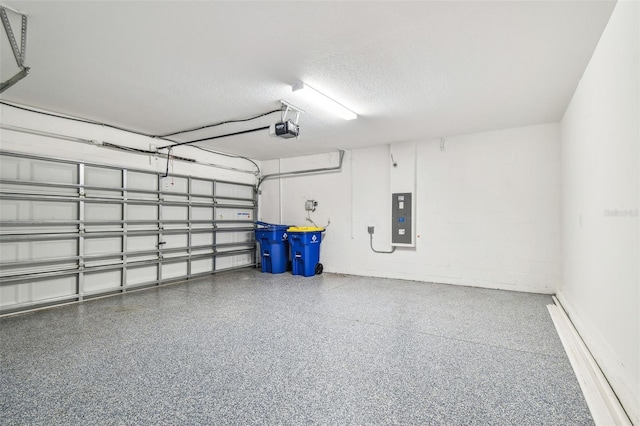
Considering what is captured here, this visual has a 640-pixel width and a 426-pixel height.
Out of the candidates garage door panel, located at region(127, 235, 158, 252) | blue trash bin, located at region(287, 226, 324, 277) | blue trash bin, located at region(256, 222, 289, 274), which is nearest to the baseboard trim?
blue trash bin, located at region(287, 226, 324, 277)

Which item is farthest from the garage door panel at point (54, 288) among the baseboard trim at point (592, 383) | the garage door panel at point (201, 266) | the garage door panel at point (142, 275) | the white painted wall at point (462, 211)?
the baseboard trim at point (592, 383)

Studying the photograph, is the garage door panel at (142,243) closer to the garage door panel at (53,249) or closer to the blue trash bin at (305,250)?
the garage door panel at (53,249)

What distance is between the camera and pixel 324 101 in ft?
11.6

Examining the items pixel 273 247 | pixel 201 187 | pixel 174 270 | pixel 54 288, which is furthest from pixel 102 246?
pixel 273 247

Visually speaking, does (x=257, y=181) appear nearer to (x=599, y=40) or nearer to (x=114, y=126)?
(x=114, y=126)

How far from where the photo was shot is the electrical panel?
214 inches

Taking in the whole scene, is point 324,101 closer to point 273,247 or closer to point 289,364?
point 289,364

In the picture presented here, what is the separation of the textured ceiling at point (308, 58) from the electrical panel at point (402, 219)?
1.60 meters

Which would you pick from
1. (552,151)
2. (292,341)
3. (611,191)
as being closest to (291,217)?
(292,341)

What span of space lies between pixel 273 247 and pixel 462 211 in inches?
144

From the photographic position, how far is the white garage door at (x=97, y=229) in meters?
3.70

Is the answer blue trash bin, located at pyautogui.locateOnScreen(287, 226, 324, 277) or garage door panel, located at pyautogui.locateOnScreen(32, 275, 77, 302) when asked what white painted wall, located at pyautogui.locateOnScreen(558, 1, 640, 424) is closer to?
blue trash bin, located at pyautogui.locateOnScreen(287, 226, 324, 277)

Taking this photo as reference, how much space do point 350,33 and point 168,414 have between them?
9.36 feet

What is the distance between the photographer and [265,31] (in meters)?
2.28
